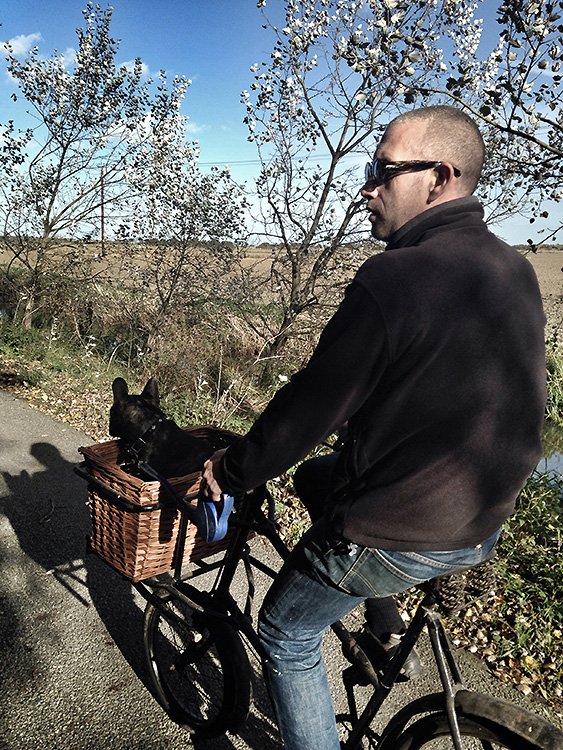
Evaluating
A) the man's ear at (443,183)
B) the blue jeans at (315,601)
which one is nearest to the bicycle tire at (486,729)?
the blue jeans at (315,601)

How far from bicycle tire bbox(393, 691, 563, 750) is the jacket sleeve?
38.8 inches

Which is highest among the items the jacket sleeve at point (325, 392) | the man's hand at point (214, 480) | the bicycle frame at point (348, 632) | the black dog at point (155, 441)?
the jacket sleeve at point (325, 392)

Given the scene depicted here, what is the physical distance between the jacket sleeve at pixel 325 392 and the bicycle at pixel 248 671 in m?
0.64

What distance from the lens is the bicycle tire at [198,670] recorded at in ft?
7.98

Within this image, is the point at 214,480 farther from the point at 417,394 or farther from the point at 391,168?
the point at 391,168

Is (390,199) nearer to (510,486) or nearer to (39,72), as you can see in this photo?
(510,486)

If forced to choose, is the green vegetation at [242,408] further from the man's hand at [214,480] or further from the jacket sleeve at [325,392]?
the jacket sleeve at [325,392]

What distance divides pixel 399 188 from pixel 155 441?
1819 mm

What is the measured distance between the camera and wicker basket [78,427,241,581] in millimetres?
2352

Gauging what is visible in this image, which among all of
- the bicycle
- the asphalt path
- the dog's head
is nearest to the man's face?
the bicycle

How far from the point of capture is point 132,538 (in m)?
2.42

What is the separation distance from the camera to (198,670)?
2.82 meters

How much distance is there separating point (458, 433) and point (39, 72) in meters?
10.8

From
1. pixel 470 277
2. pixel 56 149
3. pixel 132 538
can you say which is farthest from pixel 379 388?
pixel 56 149
